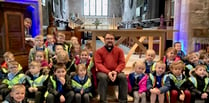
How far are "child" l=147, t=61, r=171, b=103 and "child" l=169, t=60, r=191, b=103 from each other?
10 cm

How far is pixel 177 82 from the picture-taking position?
109 inches

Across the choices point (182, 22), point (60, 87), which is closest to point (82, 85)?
point (60, 87)

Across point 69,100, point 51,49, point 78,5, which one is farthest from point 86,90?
point 78,5

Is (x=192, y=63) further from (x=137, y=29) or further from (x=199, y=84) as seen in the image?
(x=137, y=29)

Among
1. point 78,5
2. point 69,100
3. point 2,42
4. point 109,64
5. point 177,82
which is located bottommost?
point 69,100

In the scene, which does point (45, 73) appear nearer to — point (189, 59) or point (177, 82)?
point (177, 82)

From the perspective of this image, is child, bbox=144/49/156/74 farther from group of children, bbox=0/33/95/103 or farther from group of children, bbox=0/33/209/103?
group of children, bbox=0/33/95/103

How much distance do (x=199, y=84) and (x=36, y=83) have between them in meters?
2.03

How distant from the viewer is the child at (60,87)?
2.53 meters

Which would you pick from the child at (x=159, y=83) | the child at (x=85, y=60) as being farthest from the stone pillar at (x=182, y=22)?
the child at (x=85, y=60)

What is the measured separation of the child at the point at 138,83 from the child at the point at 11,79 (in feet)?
4.44

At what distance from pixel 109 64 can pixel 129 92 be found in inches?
17.9

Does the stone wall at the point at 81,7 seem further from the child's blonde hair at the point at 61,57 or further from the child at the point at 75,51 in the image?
the child's blonde hair at the point at 61,57

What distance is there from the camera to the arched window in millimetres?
17797
